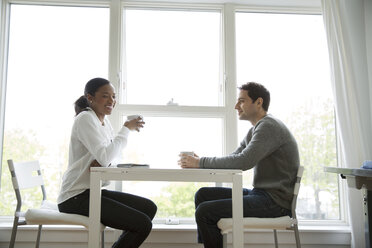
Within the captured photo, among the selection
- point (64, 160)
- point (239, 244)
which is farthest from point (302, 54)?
point (64, 160)

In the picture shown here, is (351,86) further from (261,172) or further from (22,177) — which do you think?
(22,177)

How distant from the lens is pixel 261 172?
6.86ft

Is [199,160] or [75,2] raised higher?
[75,2]

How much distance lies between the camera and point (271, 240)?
8.68 feet

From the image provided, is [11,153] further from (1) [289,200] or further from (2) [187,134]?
(1) [289,200]

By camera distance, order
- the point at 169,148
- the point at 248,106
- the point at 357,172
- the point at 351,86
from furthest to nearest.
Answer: the point at 169,148
the point at 351,86
the point at 248,106
the point at 357,172

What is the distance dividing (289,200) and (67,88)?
1.94 m

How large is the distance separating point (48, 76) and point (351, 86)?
241 cm

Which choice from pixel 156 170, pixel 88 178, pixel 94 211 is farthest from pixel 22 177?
pixel 156 170

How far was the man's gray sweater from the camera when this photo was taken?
1953mm

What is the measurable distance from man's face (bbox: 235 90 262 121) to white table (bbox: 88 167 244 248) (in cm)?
66

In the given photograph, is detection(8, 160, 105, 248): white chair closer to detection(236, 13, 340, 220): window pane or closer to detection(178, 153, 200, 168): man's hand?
detection(178, 153, 200, 168): man's hand

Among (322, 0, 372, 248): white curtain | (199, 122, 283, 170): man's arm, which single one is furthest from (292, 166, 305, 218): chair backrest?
(322, 0, 372, 248): white curtain

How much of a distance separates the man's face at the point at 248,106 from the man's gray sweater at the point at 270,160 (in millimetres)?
191
